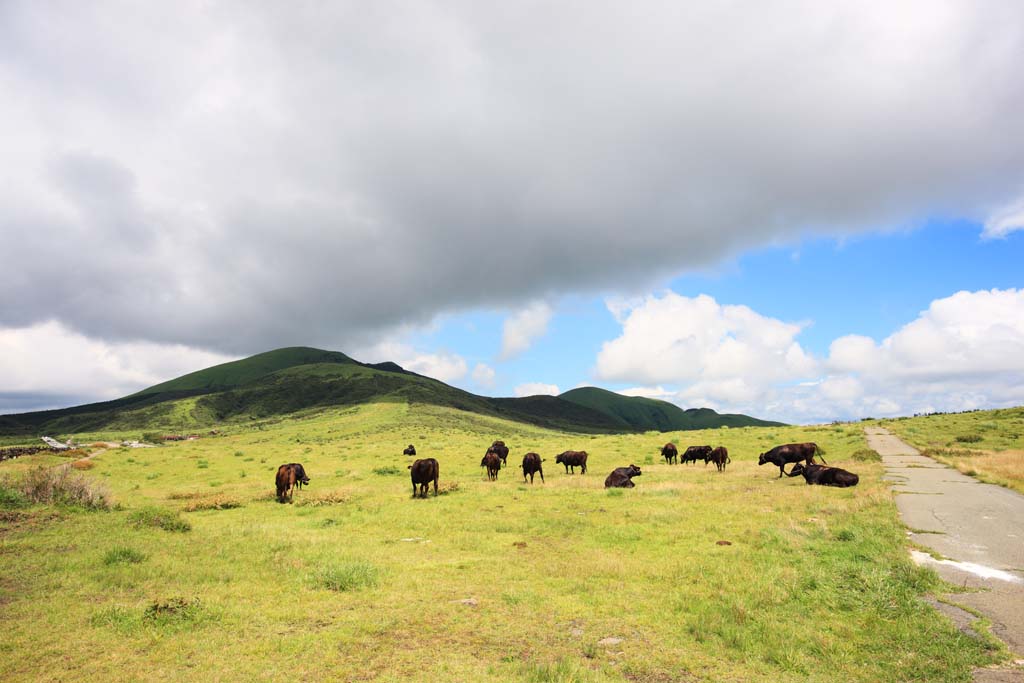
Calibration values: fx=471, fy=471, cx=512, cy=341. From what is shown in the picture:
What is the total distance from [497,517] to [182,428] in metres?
170

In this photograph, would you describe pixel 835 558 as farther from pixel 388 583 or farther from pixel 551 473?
pixel 551 473

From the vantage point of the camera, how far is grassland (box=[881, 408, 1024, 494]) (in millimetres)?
22356

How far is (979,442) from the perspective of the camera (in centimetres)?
3678

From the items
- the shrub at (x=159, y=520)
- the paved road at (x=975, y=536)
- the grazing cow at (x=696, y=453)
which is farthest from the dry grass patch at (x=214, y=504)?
the grazing cow at (x=696, y=453)

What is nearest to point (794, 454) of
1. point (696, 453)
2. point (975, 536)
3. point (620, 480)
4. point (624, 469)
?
point (696, 453)

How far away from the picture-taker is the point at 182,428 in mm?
150000

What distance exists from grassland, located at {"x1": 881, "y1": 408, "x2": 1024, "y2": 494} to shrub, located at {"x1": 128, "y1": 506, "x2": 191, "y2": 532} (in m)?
30.5

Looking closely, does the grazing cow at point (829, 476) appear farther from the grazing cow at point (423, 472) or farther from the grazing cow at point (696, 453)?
the grazing cow at point (423, 472)

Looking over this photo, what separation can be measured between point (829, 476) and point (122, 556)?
88.0 ft

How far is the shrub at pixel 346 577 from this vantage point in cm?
1030

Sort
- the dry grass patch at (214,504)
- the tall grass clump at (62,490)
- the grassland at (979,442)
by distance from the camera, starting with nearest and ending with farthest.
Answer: the tall grass clump at (62,490) < the dry grass patch at (214,504) < the grassland at (979,442)

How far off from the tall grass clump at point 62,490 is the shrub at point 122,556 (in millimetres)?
6684

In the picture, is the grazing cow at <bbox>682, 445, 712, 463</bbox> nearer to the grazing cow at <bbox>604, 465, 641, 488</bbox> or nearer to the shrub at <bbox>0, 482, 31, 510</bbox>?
the grazing cow at <bbox>604, 465, 641, 488</bbox>

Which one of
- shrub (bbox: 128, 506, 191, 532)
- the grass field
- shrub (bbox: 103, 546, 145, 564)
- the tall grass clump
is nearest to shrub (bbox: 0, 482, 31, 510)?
the grass field
